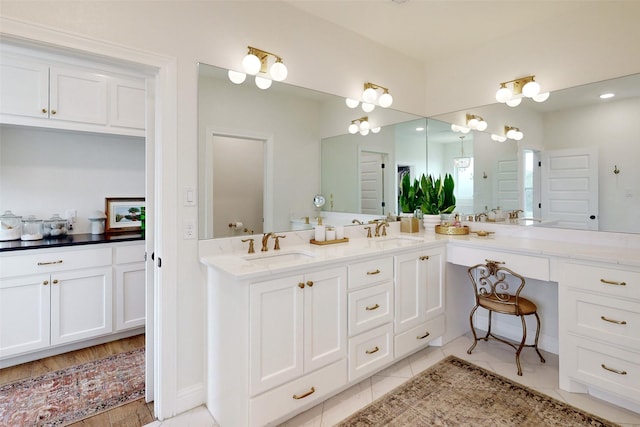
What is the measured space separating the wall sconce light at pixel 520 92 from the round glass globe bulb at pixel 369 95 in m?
1.07

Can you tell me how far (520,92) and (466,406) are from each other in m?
2.43

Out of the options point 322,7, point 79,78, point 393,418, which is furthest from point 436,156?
point 79,78

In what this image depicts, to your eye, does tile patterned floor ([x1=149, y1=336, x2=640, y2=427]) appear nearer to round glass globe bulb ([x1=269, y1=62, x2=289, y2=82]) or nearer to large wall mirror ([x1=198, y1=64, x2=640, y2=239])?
large wall mirror ([x1=198, y1=64, x2=640, y2=239])

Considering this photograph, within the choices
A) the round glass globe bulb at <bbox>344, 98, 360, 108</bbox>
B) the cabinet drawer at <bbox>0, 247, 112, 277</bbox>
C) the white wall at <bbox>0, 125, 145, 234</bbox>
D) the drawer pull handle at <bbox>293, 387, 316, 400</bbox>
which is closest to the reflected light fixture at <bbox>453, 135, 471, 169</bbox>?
the round glass globe bulb at <bbox>344, 98, 360, 108</bbox>

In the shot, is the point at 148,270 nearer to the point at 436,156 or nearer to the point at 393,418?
the point at 393,418

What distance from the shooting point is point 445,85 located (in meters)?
3.15

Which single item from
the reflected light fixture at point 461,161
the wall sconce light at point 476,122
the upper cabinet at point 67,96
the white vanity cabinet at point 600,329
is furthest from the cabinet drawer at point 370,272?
the upper cabinet at point 67,96

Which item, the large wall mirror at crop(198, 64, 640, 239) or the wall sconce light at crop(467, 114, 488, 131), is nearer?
the large wall mirror at crop(198, 64, 640, 239)

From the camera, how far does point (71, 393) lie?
2.04 meters

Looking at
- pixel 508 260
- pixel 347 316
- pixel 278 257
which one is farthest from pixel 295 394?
pixel 508 260

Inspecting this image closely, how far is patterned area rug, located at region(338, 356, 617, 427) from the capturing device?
5.73 feet

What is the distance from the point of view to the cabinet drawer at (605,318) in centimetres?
175

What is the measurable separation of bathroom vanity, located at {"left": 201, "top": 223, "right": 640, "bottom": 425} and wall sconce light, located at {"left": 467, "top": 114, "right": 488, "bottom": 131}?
46.0 inches

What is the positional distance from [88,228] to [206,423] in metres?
2.23
